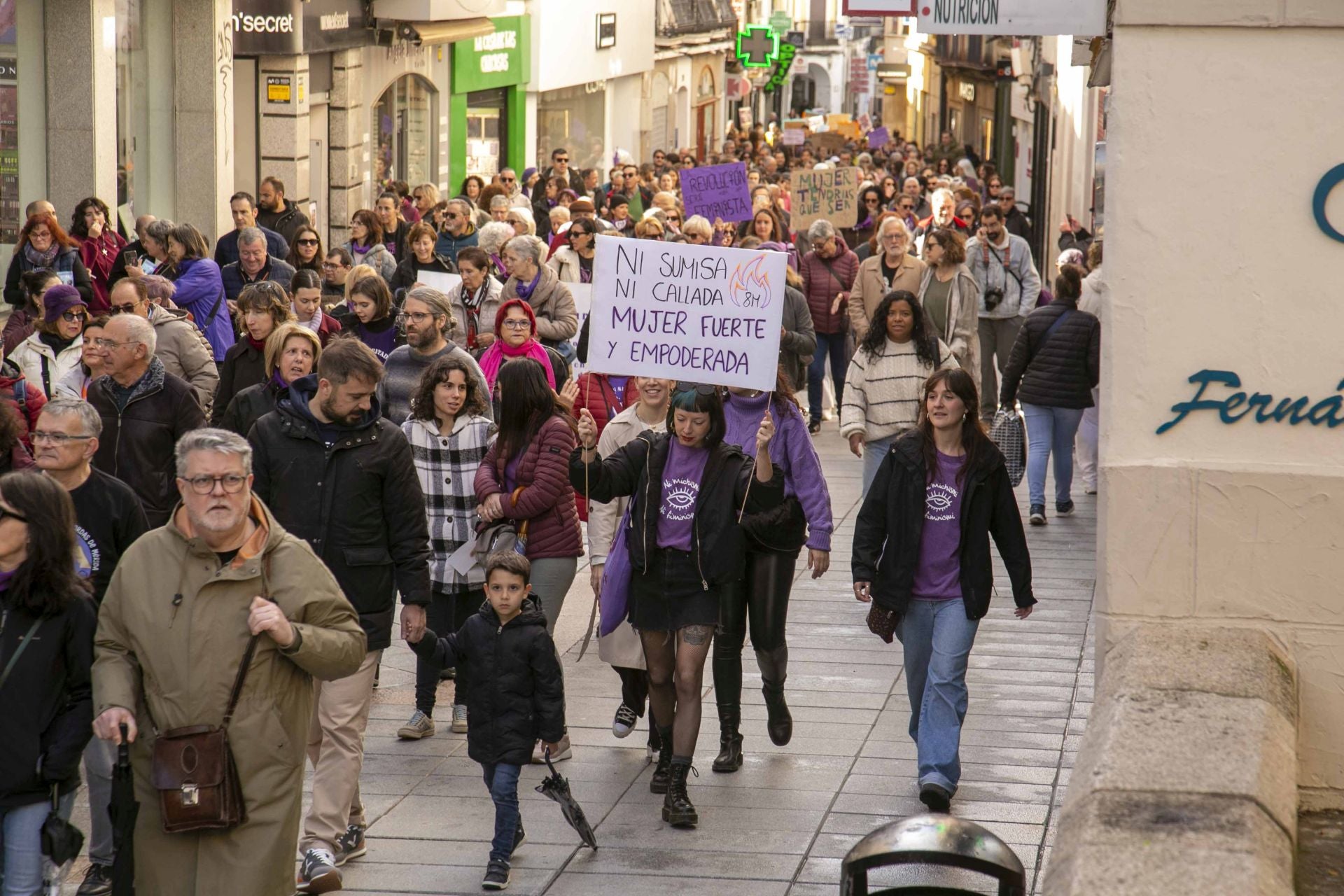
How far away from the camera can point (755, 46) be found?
2311 inches

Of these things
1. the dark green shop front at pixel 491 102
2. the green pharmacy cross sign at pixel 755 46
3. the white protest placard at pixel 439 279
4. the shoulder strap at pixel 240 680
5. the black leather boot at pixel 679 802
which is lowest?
the black leather boot at pixel 679 802

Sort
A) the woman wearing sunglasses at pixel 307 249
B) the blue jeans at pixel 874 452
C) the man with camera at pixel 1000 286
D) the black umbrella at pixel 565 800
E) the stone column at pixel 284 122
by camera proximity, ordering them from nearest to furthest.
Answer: the black umbrella at pixel 565 800, the blue jeans at pixel 874 452, the woman wearing sunglasses at pixel 307 249, the man with camera at pixel 1000 286, the stone column at pixel 284 122

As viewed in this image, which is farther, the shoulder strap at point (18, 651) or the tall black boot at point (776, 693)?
the tall black boot at point (776, 693)

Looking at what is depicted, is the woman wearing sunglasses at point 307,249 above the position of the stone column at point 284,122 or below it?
below

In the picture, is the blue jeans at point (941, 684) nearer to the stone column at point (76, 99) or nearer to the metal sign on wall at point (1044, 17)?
the metal sign on wall at point (1044, 17)

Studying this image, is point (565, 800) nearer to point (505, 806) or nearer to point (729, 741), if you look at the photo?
point (505, 806)

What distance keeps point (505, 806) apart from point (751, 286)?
2.57 metres

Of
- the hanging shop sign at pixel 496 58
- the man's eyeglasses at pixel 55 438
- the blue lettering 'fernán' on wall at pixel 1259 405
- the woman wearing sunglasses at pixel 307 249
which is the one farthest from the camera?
the hanging shop sign at pixel 496 58

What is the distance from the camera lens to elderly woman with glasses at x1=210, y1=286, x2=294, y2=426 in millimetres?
9945

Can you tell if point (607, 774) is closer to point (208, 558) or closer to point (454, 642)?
point (454, 642)

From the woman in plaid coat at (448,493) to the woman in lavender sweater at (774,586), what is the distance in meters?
1.17

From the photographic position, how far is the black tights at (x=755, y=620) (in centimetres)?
804

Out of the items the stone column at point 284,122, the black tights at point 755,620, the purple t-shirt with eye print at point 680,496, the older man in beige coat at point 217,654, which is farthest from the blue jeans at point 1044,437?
the stone column at point 284,122

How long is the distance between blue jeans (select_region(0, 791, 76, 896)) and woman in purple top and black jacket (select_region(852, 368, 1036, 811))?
10.8 feet
